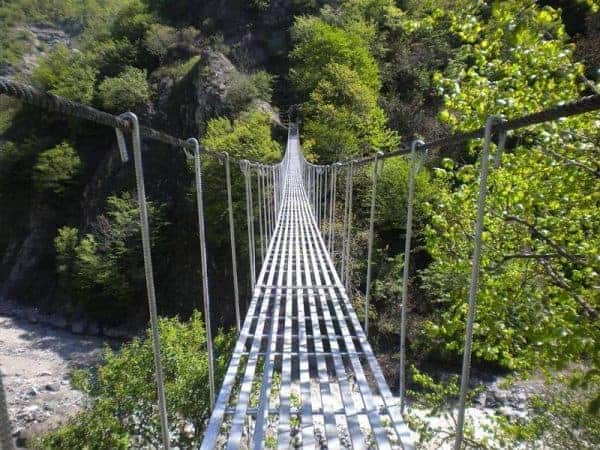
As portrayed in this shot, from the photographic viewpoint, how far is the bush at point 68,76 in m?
16.8

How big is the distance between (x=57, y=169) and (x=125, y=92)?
408cm

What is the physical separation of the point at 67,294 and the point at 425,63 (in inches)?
601

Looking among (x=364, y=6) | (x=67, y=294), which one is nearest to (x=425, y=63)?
(x=364, y=6)

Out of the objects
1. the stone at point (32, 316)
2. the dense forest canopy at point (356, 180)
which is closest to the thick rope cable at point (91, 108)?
the dense forest canopy at point (356, 180)

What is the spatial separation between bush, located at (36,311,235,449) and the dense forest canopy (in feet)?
0.10

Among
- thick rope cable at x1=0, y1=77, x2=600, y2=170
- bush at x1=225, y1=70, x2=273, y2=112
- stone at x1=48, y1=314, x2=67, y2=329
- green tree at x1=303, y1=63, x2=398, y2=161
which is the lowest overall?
stone at x1=48, y1=314, x2=67, y2=329

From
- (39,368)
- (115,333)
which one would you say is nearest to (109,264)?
(115,333)

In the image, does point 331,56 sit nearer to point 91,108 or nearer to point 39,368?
point 39,368

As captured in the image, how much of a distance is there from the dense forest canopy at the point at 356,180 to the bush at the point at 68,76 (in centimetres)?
12

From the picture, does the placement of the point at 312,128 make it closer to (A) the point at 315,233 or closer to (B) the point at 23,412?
(A) the point at 315,233

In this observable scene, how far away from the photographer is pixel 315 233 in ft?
16.2

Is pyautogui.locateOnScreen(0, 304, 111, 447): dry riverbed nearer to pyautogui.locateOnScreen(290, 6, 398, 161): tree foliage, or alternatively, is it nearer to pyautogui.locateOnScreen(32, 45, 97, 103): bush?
pyautogui.locateOnScreen(290, 6, 398, 161): tree foliage

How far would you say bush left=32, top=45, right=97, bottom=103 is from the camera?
16.8 meters

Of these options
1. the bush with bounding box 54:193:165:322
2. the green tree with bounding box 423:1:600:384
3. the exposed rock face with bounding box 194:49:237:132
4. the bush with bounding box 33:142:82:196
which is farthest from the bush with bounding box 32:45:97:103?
the green tree with bounding box 423:1:600:384
